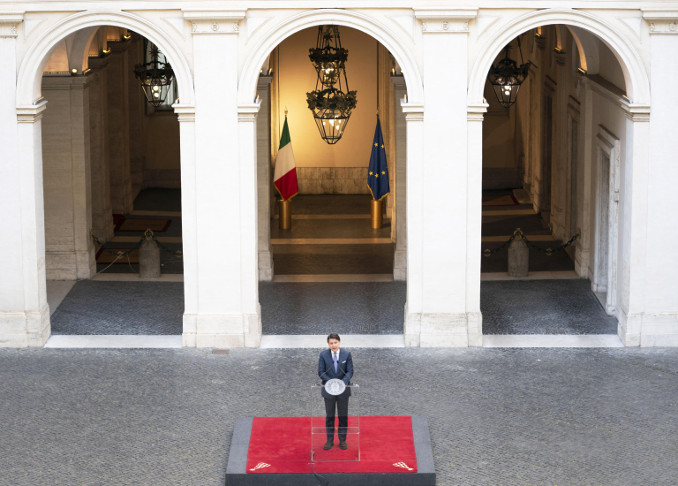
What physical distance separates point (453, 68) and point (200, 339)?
5.10 metres

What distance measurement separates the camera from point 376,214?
1018 inches

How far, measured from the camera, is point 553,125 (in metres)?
25.0

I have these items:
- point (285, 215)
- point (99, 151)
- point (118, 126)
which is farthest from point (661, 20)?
point (118, 126)

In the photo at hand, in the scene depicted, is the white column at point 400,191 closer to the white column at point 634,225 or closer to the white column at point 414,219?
the white column at point 414,219

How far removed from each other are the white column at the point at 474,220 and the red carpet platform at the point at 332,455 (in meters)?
3.11

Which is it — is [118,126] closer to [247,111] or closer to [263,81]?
[263,81]

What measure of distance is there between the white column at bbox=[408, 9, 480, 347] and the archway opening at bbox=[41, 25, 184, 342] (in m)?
3.70

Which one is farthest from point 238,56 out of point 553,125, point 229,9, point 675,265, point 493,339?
point 553,125

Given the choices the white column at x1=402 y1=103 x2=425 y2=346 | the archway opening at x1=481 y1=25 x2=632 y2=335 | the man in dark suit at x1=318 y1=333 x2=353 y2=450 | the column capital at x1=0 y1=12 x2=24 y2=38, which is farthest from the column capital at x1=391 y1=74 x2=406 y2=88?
the man in dark suit at x1=318 y1=333 x2=353 y2=450

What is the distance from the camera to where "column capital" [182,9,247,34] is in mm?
17234

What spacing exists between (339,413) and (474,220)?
475cm

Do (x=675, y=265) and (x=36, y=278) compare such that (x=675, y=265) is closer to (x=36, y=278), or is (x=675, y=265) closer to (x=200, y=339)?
(x=200, y=339)

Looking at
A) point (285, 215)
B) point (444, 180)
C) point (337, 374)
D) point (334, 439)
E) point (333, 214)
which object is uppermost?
point (444, 180)

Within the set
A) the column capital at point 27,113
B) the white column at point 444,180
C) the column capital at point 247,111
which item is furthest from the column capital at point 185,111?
the white column at point 444,180
